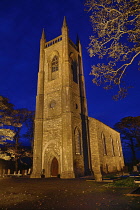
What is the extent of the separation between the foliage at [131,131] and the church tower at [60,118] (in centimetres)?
1692

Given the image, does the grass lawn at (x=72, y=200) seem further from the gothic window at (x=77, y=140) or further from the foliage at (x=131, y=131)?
the foliage at (x=131, y=131)

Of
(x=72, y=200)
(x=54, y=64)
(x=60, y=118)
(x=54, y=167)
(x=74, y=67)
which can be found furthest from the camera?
(x=74, y=67)

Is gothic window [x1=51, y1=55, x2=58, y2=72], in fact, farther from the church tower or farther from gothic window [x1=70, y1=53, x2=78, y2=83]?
gothic window [x1=70, y1=53, x2=78, y2=83]

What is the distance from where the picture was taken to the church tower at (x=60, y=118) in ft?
55.5

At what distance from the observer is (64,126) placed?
17.4 m

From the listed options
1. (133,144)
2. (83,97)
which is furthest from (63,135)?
(133,144)

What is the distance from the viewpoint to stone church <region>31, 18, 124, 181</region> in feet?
56.1

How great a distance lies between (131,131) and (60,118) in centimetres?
2246

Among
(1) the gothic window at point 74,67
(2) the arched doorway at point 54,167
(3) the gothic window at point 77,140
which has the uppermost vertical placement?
(1) the gothic window at point 74,67

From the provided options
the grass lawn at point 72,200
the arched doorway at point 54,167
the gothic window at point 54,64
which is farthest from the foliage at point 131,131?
the grass lawn at point 72,200

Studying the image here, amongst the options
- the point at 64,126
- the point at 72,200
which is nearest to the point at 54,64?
the point at 64,126

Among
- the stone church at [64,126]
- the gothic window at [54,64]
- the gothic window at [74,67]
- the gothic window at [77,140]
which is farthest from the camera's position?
the gothic window at [74,67]

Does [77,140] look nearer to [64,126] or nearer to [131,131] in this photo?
[64,126]

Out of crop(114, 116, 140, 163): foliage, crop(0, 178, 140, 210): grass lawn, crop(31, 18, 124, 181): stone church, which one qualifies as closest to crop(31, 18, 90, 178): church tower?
crop(31, 18, 124, 181): stone church
